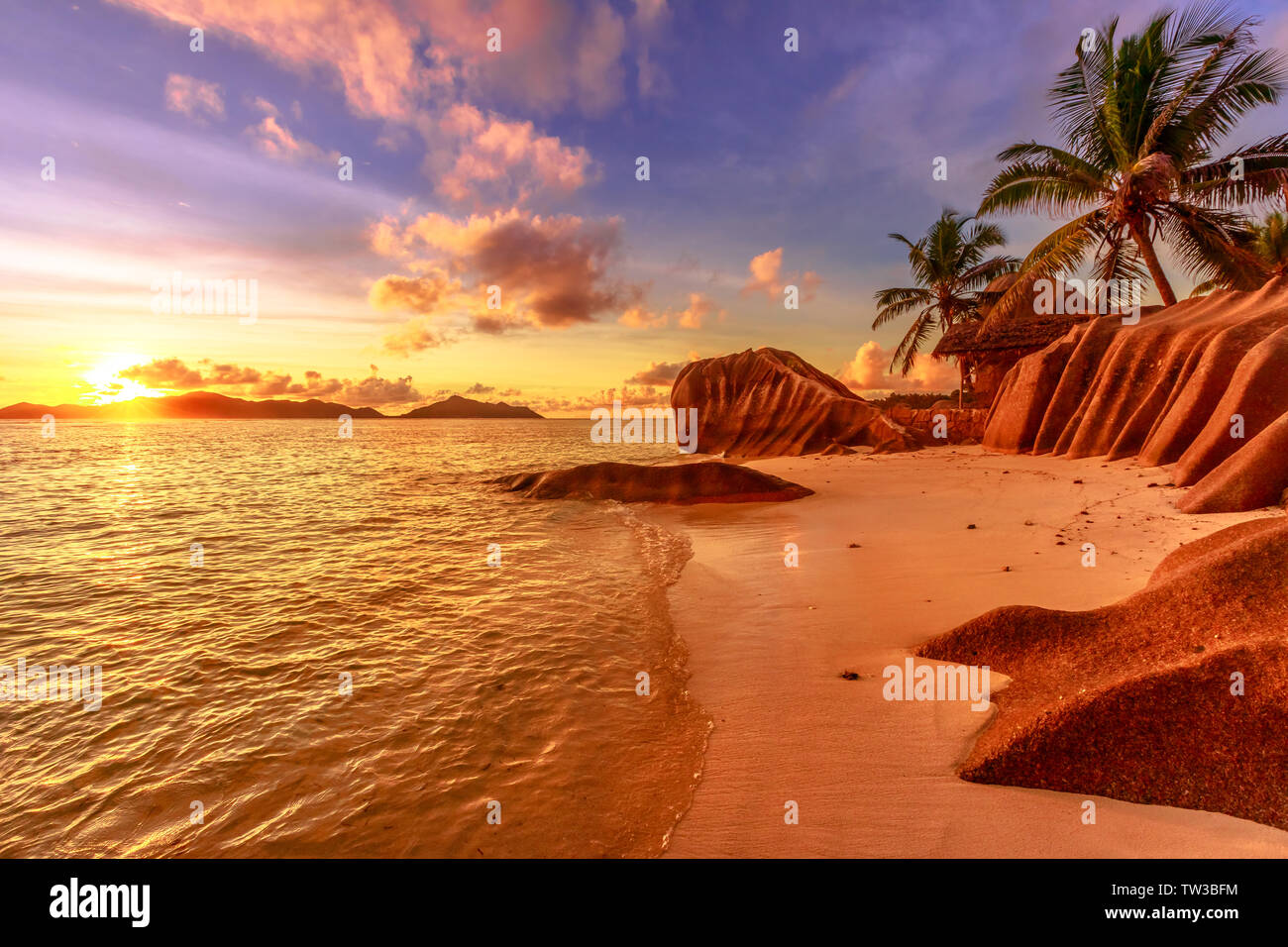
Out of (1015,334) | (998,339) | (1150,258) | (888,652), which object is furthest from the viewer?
(998,339)

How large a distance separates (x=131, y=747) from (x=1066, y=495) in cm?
1275

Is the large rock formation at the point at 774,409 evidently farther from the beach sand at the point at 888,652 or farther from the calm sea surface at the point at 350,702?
the calm sea surface at the point at 350,702

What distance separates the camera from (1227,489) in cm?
676

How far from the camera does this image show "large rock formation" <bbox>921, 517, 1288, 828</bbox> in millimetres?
2566

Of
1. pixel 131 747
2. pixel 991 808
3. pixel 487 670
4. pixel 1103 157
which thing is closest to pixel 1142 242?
pixel 1103 157

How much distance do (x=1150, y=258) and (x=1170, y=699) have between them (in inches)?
813

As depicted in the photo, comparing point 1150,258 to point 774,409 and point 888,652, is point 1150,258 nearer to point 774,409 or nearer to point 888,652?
point 774,409

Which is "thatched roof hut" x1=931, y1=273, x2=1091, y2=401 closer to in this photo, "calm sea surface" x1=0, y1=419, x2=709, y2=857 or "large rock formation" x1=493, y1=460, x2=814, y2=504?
"large rock formation" x1=493, y1=460, x2=814, y2=504

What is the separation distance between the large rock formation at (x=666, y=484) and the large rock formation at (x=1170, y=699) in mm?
9010

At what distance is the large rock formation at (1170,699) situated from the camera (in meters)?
2.57

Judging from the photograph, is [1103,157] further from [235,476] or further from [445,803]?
[235,476]

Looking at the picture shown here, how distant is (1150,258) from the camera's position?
1650 cm

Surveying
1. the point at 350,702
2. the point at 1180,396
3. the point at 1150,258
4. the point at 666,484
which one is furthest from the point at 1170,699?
the point at 1150,258

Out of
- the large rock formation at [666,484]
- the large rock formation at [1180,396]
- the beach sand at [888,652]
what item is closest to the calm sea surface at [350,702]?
the beach sand at [888,652]
